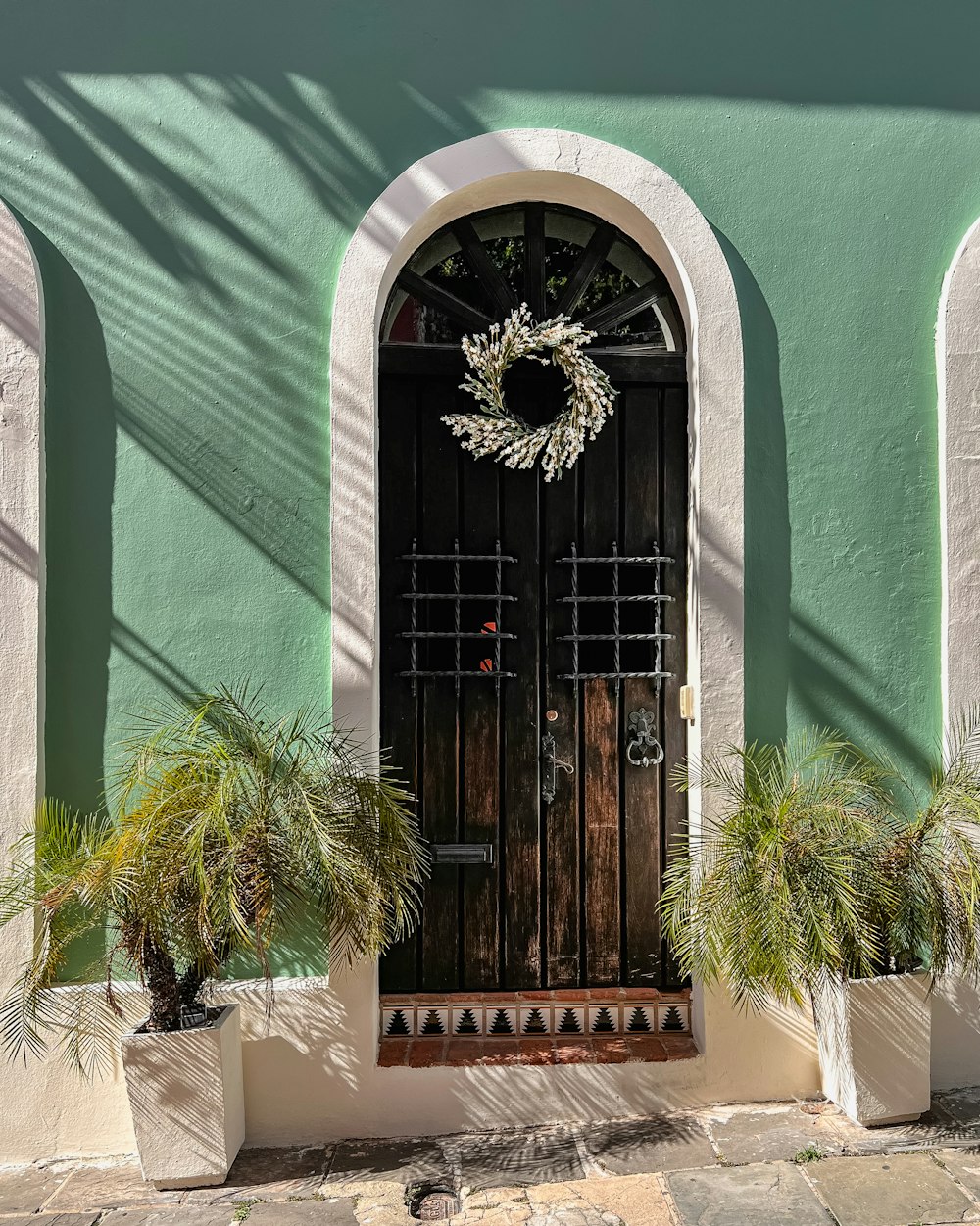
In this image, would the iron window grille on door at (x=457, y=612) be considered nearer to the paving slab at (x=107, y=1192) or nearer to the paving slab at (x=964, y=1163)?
the paving slab at (x=107, y=1192)

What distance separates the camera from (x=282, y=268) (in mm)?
3842

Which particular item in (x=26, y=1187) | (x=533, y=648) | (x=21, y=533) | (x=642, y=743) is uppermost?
(x=21, y=533)

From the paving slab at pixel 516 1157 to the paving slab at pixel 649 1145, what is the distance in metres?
0.10

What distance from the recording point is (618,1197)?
10.6 ft

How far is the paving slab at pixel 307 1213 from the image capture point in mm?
3127

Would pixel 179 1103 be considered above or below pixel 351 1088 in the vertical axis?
above

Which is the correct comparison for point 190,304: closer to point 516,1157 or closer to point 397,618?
point 397,618

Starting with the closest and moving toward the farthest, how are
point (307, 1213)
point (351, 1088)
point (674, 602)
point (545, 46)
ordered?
point (307, 1213) → point (351, 1088) → point (545, 46) → point (674, 602)

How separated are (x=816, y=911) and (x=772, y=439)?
1.88m

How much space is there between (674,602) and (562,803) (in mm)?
986

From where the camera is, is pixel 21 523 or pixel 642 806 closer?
pixel 21 523

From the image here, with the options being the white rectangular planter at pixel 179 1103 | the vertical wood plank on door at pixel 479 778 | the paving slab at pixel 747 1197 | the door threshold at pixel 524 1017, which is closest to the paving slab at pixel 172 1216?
the white rectangular planter at pixel 179 1103

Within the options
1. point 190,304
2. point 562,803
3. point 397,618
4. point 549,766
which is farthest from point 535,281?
point 562,803

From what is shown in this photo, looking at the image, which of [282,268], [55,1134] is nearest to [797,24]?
[282,268]
